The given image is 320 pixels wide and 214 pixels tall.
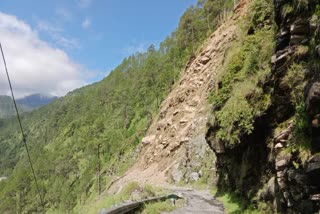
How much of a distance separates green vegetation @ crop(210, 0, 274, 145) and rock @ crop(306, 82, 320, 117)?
128 inches

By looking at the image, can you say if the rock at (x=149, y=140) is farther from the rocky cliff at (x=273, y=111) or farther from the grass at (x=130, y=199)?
the rocky cliff at (x=273, y=111)

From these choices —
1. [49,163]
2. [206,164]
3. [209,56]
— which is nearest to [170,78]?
[209,56]

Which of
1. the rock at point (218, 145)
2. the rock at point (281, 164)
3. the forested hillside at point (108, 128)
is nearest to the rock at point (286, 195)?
the rock at point (281, 164)

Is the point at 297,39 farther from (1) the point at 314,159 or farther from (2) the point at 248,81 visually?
(1) the point at 314,159

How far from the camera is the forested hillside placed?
6061 cm

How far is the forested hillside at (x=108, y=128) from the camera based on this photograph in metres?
60.6

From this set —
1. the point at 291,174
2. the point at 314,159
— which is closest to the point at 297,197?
the point at 291,174

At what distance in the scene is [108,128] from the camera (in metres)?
93.0

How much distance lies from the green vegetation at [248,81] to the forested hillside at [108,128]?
112 ft

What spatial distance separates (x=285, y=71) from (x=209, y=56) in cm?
3425

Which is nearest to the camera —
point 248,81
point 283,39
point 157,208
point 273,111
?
point 283,39

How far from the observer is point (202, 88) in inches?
1574

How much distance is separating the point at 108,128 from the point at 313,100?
8888cm

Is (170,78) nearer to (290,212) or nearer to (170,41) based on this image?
(170,41)
